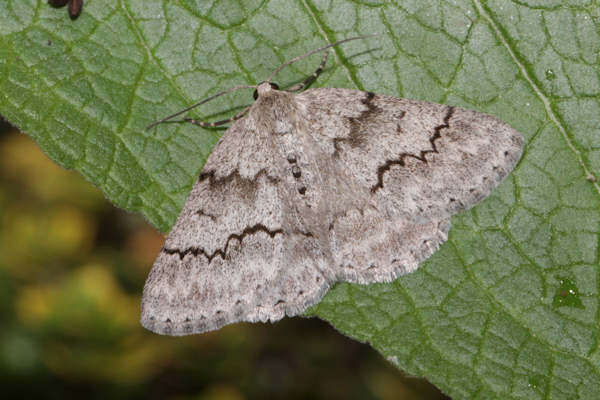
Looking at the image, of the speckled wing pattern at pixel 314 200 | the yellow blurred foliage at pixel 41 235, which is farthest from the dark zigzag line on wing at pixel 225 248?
Result: the yellow blurred foliage at pixel 41 235

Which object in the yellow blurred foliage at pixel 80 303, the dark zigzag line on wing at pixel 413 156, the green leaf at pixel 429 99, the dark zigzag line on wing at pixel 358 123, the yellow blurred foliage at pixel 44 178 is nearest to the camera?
the green leaf at pixel 429 99

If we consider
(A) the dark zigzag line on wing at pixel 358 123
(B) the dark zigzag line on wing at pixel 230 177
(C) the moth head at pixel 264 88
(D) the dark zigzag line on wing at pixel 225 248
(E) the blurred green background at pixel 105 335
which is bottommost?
(E) the blurred green background at pixel 105 335

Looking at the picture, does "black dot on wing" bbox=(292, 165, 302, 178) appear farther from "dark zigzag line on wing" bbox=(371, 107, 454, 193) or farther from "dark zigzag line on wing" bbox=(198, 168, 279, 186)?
"dark zigzag line on wing" bbox=(371, 107, 454, 193)

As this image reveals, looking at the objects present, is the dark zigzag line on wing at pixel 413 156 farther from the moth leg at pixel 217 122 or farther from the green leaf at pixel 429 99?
the moth leg at pixel 217 122

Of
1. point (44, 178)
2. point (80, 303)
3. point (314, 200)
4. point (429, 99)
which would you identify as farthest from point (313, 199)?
point (44, 178)

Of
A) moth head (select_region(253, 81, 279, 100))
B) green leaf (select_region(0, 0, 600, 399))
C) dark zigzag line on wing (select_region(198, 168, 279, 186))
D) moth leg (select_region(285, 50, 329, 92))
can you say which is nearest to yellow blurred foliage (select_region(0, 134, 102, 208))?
green leaf (select_region(0, 0, 600, 399))

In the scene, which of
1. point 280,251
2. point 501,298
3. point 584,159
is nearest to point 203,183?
point 280,251

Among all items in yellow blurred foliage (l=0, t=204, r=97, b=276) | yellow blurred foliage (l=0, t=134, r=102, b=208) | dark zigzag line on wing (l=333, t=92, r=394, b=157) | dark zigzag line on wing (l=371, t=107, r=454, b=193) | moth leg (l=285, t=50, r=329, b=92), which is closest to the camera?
dark zigzag line on wing (l=371, t=107, r=454, b=193)
